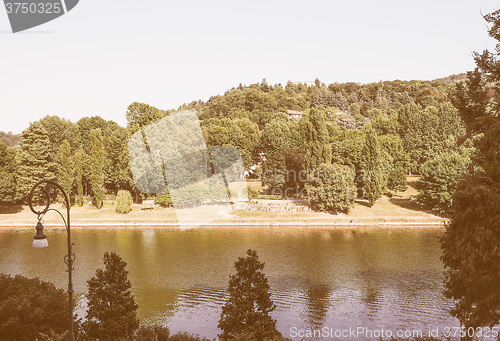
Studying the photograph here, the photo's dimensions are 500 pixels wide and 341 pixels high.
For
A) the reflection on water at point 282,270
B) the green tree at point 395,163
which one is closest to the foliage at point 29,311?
the reflection on water at point 282,270

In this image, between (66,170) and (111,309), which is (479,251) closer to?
(111,309)

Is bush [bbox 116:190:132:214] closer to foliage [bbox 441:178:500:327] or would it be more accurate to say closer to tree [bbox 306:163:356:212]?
tree [bbox 306:163:356:212]

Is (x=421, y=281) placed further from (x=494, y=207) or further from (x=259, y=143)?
(x=259, y=143)

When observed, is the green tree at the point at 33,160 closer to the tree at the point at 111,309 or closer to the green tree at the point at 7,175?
the green tree at the point at 7,175

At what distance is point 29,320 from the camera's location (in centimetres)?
1733

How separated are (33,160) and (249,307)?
189ft

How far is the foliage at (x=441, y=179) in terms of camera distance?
5422 cm

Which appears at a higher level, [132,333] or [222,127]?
[222,127]

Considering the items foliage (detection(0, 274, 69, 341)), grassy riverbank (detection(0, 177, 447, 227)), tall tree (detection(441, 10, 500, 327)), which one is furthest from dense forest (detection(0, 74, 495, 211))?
foliage (detection(0, 274, 69, 341))

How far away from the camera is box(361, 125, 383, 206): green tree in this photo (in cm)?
5975

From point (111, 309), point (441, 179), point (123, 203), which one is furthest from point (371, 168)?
point (111, 309)

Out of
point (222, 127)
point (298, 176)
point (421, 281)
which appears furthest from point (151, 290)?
point (222, 127)

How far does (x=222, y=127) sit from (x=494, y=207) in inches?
2608

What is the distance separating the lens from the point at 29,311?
1739 cm
